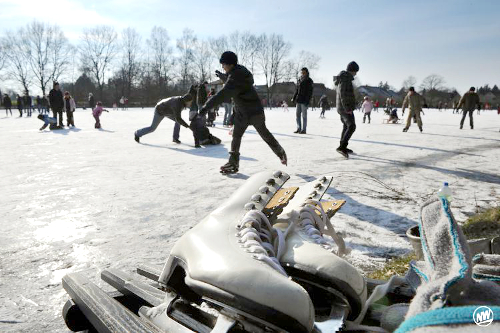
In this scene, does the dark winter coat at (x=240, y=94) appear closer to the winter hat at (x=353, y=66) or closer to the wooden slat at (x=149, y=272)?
the winter hat at (x=353, y=66)

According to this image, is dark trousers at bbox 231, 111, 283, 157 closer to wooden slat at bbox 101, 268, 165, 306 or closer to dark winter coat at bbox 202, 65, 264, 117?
dark winter coat at bbox 202, 65, 264, 117

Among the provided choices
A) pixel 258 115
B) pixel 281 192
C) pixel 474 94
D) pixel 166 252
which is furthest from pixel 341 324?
pixel 474 94

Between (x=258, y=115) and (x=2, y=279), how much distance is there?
4.13m

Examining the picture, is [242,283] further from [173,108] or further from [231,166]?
[173,108]

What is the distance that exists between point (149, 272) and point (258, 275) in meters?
0.98

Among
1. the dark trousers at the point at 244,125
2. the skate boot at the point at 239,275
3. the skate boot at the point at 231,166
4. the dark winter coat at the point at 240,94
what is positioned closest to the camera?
the skate boot at the point at 239,275

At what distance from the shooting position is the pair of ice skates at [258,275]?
0.98 metres

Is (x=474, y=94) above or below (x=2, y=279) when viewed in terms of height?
above

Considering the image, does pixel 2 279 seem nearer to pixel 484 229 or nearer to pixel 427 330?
pixel 427 330

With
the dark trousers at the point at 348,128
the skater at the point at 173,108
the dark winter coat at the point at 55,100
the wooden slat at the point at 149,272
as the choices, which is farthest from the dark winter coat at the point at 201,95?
the wooden slat at the point at 149,272

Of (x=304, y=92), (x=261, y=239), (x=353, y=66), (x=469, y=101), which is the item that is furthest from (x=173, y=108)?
(x=469, y=101)

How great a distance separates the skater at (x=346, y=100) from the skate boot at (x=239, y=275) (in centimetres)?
574

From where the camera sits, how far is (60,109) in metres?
14.4

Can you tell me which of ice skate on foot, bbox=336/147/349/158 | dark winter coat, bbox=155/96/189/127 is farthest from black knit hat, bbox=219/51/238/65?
dark winter coat, bbox=155/96/189/127
